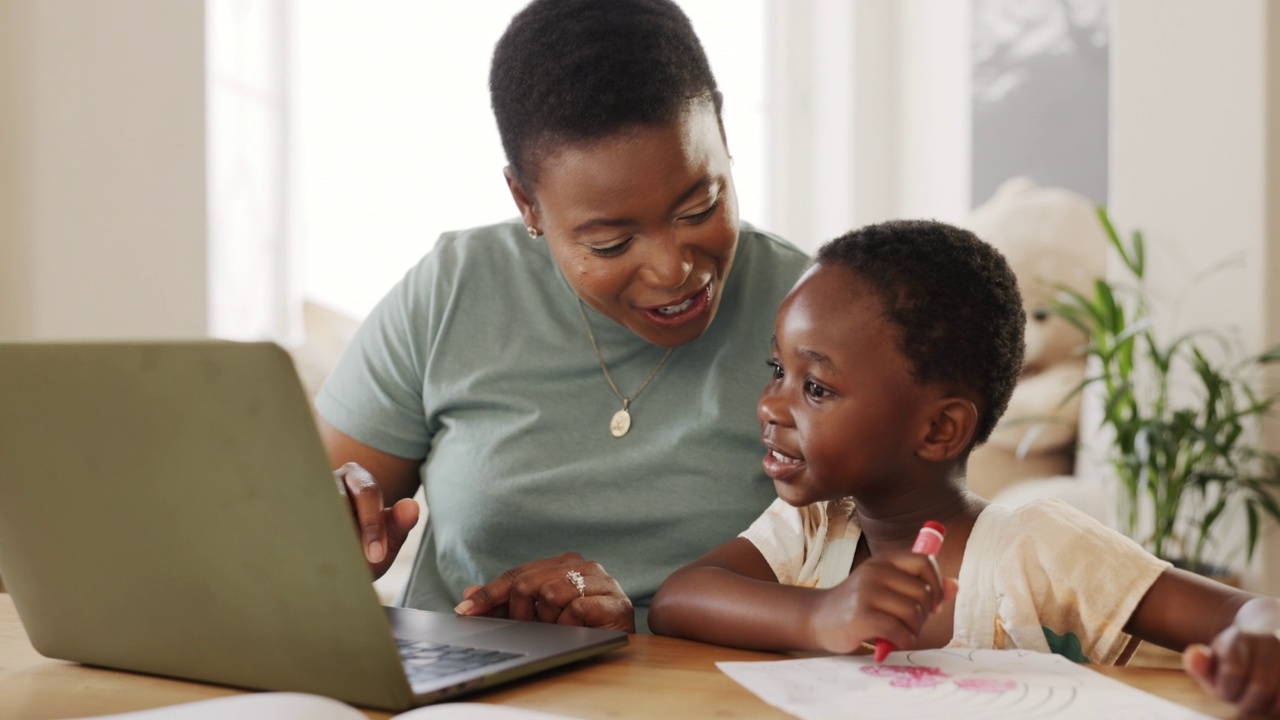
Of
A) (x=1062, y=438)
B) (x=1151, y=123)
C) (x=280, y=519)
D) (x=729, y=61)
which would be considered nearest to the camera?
(x=280, y=519)

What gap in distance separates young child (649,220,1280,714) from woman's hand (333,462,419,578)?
9.6 inches

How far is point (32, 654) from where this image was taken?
938mm

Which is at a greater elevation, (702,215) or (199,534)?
(702,215)

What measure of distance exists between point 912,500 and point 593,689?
0.46m

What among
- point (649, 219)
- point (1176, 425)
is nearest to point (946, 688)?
point (649, 219)

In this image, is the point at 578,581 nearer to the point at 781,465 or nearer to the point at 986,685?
the point at 781,465

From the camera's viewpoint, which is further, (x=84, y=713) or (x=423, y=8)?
(x=423, y=8)

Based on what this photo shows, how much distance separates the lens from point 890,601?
838mm

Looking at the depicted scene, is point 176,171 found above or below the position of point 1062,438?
above

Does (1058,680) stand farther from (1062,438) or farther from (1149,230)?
(1062,438)

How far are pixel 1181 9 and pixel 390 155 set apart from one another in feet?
7.57

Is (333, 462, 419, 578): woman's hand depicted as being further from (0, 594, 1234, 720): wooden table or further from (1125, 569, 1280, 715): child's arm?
(1125, 569, 1280, 715): child's arm

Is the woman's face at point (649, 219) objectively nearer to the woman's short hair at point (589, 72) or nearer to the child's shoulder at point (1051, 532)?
the woman's short hair at point (589, 72)

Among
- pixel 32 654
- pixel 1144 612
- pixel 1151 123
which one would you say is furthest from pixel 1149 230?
pixel 32 654
